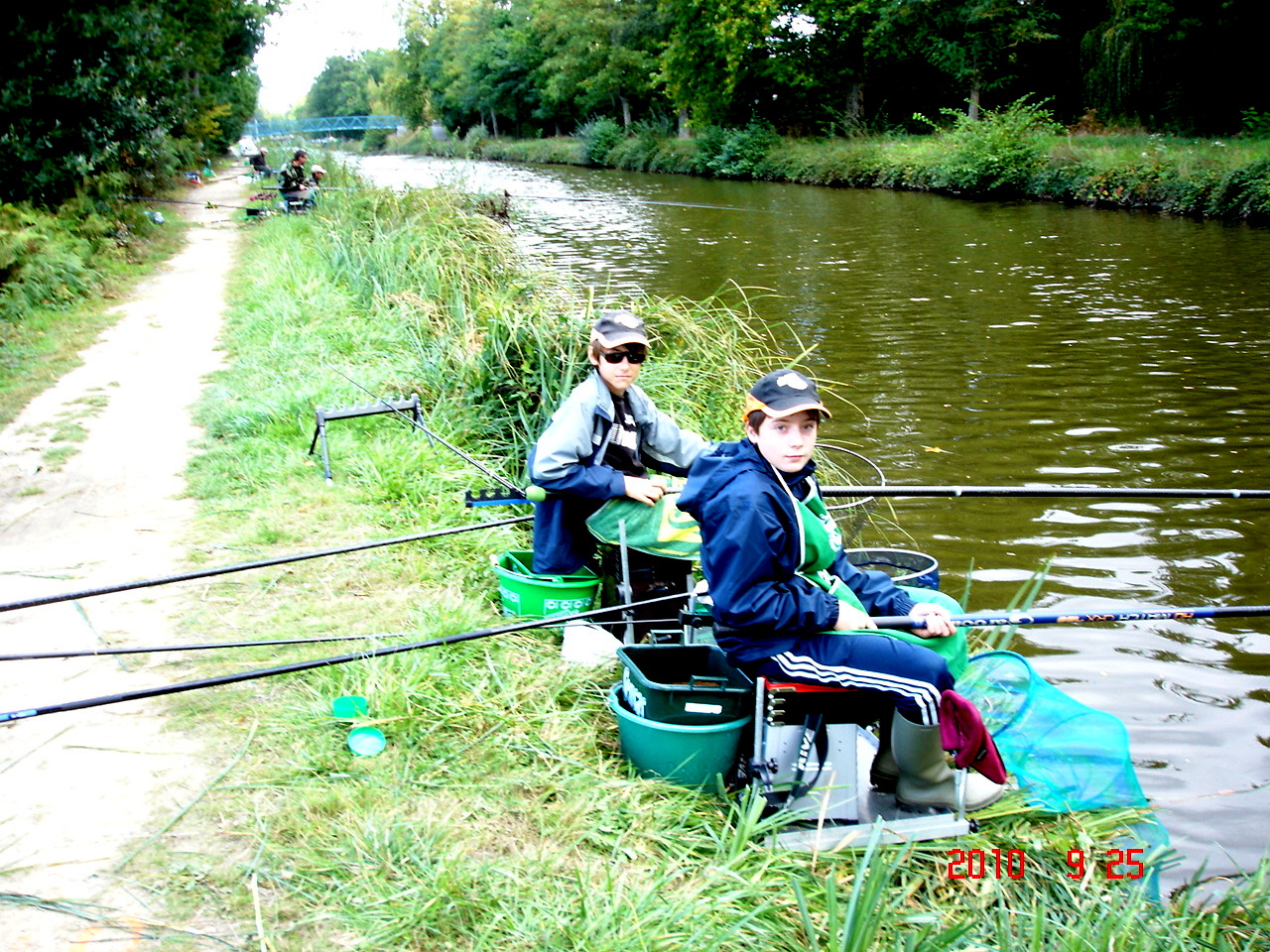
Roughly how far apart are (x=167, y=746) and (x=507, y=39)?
64.4 m

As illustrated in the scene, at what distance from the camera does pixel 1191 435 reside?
8.34 metres

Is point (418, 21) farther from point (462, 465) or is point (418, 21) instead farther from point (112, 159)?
point (462, 465)

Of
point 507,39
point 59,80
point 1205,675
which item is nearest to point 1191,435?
point 1205,675

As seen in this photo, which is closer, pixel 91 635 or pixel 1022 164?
pixel 91 635

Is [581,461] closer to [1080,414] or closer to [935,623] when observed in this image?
[935,623]

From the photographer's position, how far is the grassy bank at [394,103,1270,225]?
64.7 ft

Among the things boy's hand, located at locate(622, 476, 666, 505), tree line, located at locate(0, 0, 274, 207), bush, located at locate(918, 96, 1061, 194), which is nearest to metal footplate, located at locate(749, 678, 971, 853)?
boy's hand, located at locate(622, 476, 666, 505)

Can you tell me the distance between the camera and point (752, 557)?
117 inches

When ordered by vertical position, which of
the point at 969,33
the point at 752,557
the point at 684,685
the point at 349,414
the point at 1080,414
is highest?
the point at 969,33

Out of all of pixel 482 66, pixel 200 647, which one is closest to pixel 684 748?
pixel 200 647

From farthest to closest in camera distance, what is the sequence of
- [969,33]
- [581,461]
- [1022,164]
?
Answer: [969,33], [1022,164], [581,461]

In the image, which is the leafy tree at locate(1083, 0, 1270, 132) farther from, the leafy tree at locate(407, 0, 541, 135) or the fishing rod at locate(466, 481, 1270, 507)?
the leafy tree at locate(407, 0, 541, 135)
